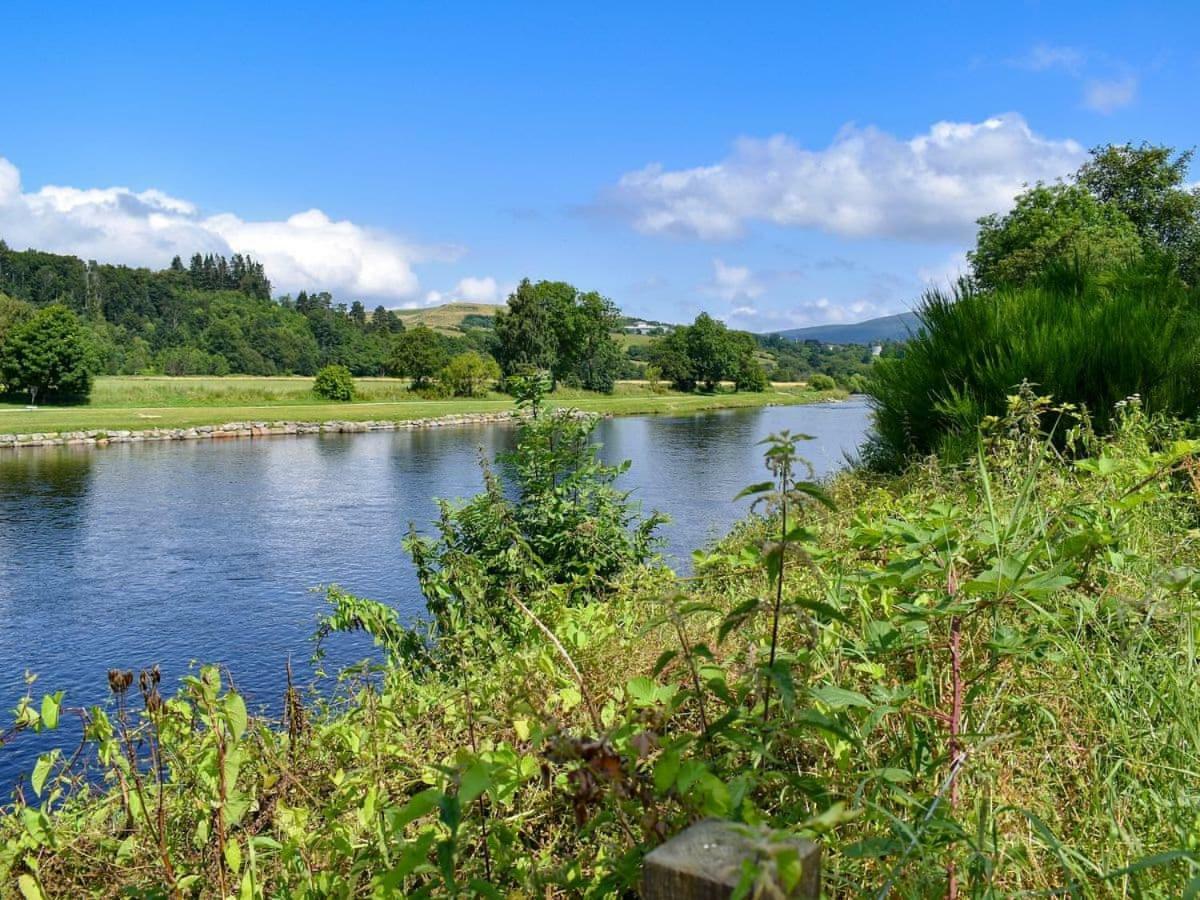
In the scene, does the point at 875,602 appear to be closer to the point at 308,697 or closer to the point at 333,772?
the point at 333,772

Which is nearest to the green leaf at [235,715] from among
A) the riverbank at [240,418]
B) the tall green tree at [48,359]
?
the riverbank at [240,418]

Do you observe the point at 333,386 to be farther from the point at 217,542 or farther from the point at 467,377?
the point at 217,542

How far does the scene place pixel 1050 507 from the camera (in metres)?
3.08

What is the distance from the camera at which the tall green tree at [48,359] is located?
50.6 meters

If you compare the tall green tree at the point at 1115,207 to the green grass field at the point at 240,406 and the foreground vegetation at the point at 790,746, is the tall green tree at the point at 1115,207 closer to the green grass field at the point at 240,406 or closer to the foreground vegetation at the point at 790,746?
the green grass field at the point at 240,406

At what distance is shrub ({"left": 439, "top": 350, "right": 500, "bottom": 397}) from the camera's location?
76000 millimetres

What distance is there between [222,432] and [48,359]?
1788 cm

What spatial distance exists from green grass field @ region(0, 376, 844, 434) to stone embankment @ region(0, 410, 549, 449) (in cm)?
99

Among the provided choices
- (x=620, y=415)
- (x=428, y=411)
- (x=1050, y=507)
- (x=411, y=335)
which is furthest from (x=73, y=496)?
(x=411, y=335)

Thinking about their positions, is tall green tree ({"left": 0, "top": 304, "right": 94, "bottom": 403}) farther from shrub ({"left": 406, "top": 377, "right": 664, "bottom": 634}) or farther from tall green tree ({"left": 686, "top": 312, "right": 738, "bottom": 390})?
tall green tree ({"left": 686, "top": 312, "right": 738, "bottom": 390})

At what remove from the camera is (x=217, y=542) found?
16844 mm

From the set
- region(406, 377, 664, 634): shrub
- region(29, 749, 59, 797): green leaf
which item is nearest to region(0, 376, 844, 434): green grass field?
region(406, 377, 664, 634): shrub

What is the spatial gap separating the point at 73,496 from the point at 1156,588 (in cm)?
2477

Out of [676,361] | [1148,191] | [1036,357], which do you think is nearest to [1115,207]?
[1148,191]
